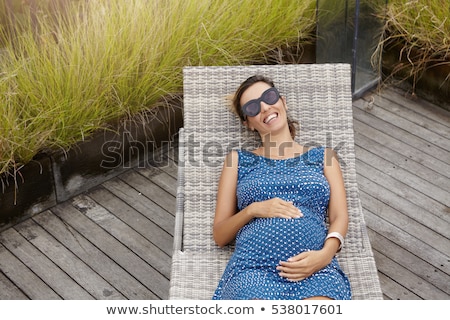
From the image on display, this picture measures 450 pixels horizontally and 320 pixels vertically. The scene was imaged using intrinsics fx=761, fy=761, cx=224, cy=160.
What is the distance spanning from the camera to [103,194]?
14.3ft

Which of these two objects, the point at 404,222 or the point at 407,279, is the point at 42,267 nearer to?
the point at 407,279

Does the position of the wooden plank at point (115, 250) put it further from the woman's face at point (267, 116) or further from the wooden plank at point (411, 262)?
the wooden plank at point (411, 262)

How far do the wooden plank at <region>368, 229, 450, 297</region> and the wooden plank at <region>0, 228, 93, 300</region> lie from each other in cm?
150

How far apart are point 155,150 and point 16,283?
130 centimetres

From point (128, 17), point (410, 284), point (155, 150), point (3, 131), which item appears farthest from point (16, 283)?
point (410, 284)

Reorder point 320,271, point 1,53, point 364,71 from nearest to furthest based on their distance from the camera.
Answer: point 320,271 < point 1,53 < point 364,71

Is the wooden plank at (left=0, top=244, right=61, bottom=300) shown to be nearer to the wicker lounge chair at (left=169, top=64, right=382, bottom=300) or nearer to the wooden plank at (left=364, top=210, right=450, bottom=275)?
the wicker lounge chair at (left=169, top=64, right=382, bottom=300)

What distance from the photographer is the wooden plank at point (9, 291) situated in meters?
3.62

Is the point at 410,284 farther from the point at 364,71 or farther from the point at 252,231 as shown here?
the point at 364,71

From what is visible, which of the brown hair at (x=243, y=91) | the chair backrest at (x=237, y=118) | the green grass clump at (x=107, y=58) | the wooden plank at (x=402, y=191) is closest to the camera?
the brown hair at (x=243, y=91)

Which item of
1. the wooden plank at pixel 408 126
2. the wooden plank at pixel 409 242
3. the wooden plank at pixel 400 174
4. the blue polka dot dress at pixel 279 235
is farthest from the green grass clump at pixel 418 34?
the blue polka dot dress at pixel 279 235

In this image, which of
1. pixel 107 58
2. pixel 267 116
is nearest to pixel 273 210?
pixel 267 116

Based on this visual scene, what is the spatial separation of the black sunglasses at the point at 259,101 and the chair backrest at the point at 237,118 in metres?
0.34

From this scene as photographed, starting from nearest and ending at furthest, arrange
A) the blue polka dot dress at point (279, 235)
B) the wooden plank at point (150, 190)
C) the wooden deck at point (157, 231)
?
1. the blue polka dot dress at point (279, 235)
2. the wooden deck at point (157, 231)
3. the wooden plank at point (150, 190)
